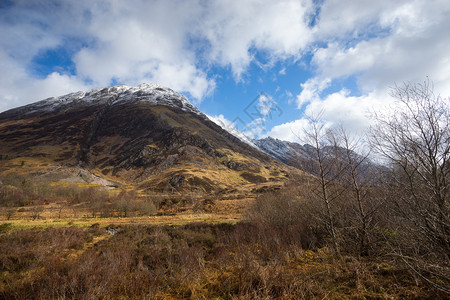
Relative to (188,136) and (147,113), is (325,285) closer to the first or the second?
(188,136)

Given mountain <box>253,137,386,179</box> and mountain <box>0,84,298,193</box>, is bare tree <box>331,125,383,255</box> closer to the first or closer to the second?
mountain <box>253,137,386,179</box>

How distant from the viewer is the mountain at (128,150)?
8325 cm

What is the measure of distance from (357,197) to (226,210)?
109 ft

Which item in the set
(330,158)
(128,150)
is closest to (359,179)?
(330,158)

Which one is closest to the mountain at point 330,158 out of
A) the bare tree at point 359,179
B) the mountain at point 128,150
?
the bare tree at point 359,179

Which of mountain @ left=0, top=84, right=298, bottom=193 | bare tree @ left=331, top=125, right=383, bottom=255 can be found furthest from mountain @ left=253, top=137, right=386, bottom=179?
mountain @ left=0, top=84, right=298, bottom=193

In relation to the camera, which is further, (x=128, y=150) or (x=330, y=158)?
(x=128, y=150)

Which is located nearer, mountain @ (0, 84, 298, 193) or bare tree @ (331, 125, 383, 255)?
bare tree @ (331, 125, 383, 255)

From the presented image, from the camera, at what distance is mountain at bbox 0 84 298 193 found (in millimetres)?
83250

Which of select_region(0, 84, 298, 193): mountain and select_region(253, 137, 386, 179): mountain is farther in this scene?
select_region(0, 84, 298, 193): mountain

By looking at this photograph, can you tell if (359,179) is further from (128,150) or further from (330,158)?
(128,150)

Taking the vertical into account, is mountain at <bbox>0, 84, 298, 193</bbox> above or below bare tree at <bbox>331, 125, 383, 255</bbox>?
above

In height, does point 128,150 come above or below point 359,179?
above

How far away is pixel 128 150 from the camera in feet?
373
